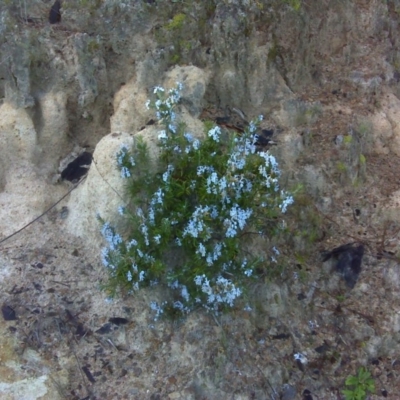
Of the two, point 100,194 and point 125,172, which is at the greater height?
point 125,172

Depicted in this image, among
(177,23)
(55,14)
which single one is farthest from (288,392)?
(55,14)

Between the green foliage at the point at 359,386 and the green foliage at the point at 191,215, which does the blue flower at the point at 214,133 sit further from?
the green foliage at the point at 359,386

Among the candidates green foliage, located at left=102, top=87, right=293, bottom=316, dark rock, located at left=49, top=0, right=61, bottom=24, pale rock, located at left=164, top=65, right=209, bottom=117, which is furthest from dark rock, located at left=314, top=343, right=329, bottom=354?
dark rock, located at left=49, top=0, right=61, bottom=24

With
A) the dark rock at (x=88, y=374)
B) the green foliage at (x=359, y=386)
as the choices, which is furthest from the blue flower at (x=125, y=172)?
the green foliage at (x=359, y=386)

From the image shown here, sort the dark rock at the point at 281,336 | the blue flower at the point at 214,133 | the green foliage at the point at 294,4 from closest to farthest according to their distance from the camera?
the blue flower at the point at 214,133
the dark rock at the point at 281,336
the green foliage at the point at 294,4

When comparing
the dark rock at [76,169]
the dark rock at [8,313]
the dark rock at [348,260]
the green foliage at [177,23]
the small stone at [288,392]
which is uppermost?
the green foliage at [177,23]

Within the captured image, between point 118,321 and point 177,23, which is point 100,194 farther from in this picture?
point 177,23

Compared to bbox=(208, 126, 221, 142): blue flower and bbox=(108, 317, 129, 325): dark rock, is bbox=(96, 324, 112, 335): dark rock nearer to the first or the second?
bbox=(108, 317, 129, 325): dark rock
